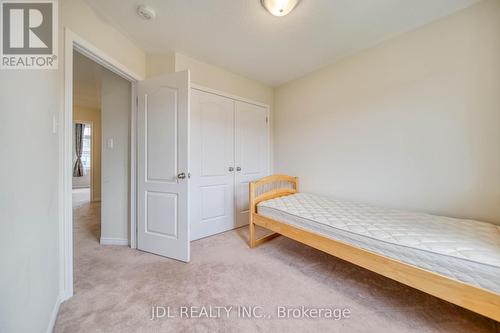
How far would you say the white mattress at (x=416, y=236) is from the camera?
100 cm

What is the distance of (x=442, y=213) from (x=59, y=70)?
3.49 m

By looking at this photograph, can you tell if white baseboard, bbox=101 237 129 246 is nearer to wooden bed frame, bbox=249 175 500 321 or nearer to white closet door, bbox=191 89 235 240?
white closet door, bbox=191 89 235 240

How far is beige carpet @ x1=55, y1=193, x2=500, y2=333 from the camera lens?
1250 mm

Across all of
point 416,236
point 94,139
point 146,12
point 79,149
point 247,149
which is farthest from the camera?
point 79,149

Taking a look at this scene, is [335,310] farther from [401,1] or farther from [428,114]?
[401,1]

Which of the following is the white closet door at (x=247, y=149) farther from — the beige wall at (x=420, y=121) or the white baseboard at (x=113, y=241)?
the white baseboard at (x=113, y=241)

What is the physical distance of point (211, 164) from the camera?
8.91ft

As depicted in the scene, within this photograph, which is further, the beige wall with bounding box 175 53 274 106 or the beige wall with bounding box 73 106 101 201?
the beige wall with bounding box 73 106 101 201

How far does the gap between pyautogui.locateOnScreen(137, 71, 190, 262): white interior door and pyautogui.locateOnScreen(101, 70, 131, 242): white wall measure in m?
0.28

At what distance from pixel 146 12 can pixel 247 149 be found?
79.3 inches

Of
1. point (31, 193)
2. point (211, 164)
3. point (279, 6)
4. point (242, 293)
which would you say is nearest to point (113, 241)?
point (211, 164)

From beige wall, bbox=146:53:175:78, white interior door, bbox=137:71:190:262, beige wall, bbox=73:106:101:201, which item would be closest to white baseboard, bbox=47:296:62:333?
white interior door, bbox=137:71:190:262

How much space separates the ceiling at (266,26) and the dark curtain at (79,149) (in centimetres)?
654

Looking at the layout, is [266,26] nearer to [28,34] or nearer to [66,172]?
[28,34]
